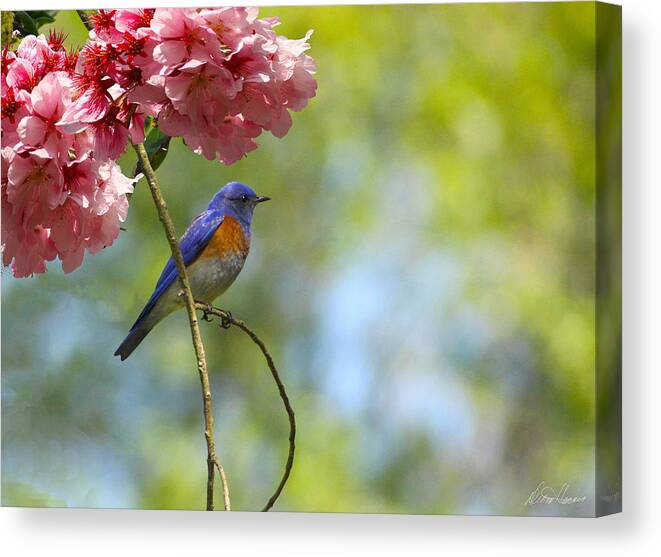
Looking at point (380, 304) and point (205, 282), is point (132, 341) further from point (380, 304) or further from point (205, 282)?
point (380, 304)

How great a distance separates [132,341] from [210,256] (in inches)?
11.6

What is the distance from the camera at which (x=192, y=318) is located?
10.2ft

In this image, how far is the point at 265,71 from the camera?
2.95 metres

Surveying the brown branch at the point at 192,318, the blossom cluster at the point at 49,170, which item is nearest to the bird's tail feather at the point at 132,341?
the brown branch at the point at 192,318

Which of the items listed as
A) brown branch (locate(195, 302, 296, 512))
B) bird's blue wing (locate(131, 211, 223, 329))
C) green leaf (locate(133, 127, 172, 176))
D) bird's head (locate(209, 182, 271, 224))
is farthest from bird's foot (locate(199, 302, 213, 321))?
green leaf (locate(133, 127, 172, 176))

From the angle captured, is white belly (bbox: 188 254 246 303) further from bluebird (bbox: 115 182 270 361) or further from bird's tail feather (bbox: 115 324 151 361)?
bird's tail feather (bbox: 115 324 151 361)

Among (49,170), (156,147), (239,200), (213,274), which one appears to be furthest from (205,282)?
(49,170)

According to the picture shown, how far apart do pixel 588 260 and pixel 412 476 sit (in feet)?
2.21

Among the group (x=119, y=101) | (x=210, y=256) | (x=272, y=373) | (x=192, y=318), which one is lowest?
(x=272, y=373)

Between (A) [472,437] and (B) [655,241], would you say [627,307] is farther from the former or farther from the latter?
(A) [472,437]

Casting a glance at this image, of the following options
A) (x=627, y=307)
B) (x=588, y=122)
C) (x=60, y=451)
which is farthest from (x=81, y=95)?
(x=627, y=307)

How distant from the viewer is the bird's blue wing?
313 centimetres

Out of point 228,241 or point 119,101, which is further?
point 228,241

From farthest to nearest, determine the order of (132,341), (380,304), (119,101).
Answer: (132,341)
(380,304)
(119,101)
